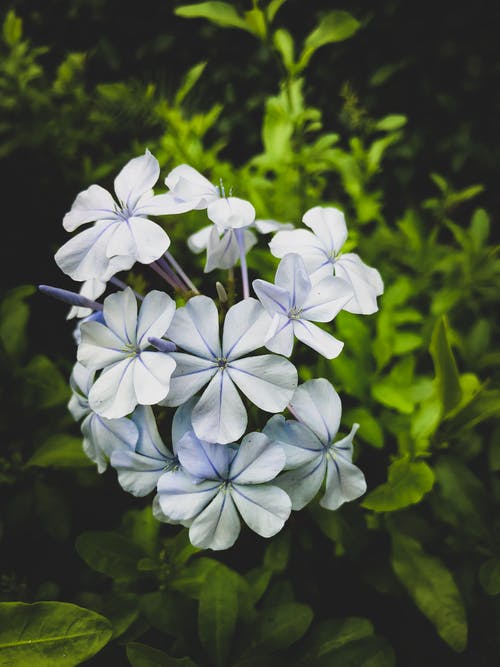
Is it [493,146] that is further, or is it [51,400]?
[493,146]

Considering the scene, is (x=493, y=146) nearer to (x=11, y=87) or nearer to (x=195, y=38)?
(x=195, y=38)

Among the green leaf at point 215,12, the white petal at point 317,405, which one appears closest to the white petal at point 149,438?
the white petal at point 317,405

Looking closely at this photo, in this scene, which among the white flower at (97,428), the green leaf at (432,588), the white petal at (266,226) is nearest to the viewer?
the white flower at (97,428)

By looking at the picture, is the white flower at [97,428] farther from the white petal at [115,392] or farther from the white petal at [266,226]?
the white petal at [266,226]

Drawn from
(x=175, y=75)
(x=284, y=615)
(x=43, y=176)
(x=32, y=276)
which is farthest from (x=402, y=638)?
(x=175, y=75)

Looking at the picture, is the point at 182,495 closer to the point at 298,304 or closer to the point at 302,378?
the point at 298,304

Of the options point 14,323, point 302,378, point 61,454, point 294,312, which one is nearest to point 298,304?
point 294,312
